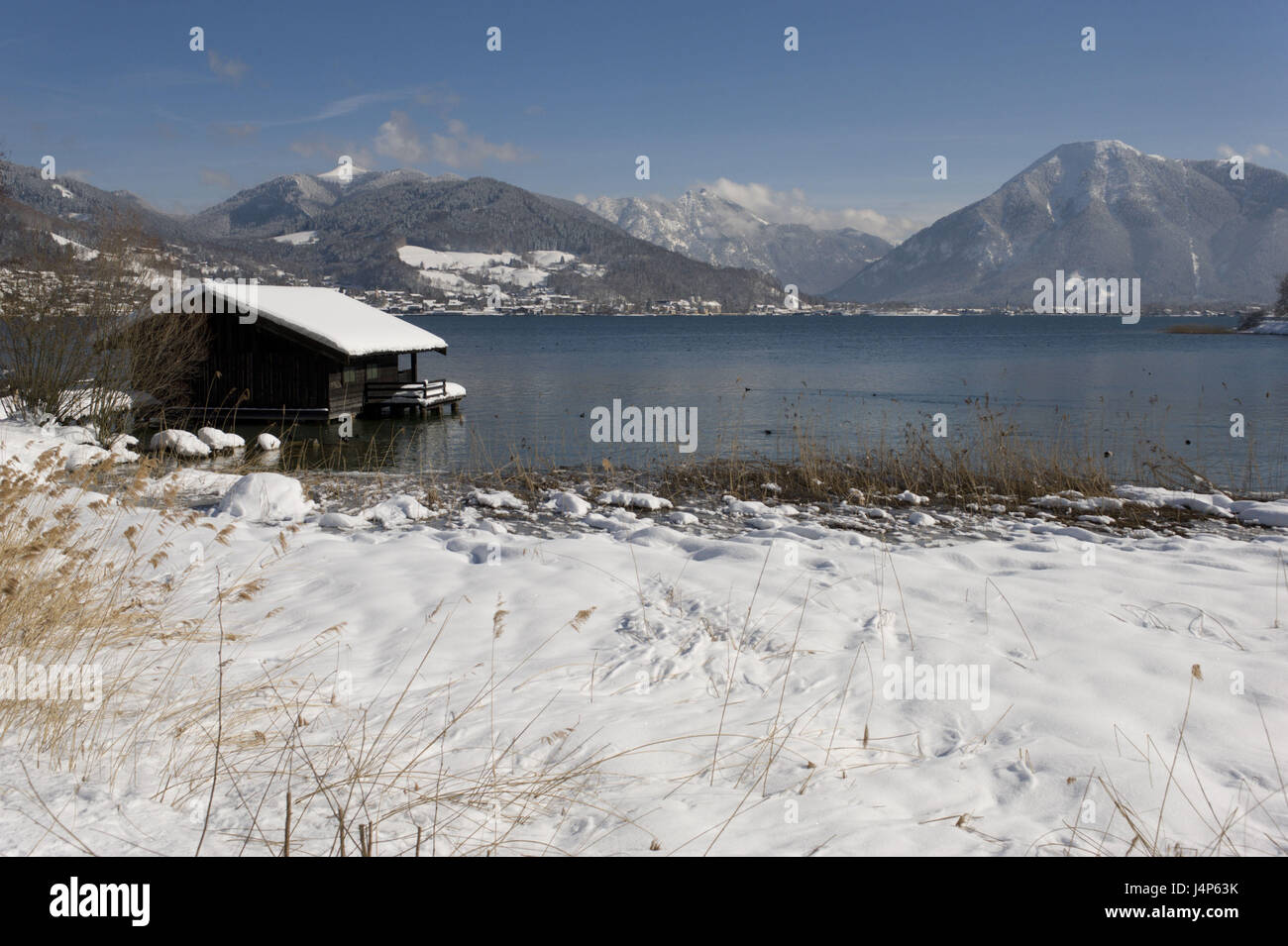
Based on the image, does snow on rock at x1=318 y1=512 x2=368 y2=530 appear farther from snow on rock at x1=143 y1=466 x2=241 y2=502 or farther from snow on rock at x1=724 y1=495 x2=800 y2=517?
snow on rock at x1=724 y1=495 x2=800 y2=517

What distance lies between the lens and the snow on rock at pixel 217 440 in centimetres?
Answer: 2016

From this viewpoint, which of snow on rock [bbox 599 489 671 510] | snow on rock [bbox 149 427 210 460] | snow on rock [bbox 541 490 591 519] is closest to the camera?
snow on rock [bbox 541 490 591 519]

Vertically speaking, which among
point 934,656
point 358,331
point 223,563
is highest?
point 358,331

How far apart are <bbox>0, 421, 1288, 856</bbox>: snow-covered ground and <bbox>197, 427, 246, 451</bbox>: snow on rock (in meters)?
13.0

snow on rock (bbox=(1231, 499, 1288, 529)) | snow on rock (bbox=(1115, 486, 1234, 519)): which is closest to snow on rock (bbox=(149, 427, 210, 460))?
snow on rock (bbox=(1115, 486, 1234, 519))

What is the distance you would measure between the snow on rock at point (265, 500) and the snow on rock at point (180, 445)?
30.1ft

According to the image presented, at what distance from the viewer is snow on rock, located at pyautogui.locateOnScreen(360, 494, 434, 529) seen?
10.9 m

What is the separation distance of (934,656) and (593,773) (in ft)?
10.2

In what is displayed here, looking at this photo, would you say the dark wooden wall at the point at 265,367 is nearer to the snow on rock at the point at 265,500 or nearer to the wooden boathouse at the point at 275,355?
the wooden boathouse at the point at 275,355

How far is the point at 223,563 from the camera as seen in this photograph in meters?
7.11

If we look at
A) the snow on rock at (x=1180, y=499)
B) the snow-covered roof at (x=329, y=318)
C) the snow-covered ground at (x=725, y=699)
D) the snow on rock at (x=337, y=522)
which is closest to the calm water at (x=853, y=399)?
the snow on rock at (x=1180, y=499)

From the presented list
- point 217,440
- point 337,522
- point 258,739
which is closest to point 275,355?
point 217,440
